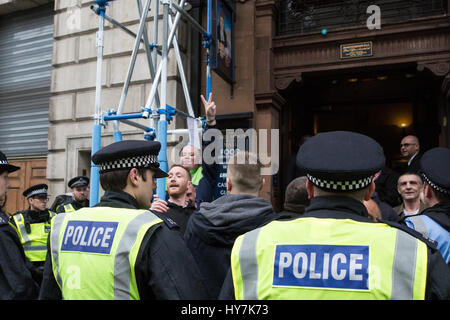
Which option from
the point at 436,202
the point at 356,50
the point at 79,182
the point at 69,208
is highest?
the point at 356,50

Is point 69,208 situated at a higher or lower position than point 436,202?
lower

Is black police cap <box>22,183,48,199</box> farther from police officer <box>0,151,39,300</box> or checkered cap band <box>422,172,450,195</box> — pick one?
checkered cap band <box>422,172,450,195</box>

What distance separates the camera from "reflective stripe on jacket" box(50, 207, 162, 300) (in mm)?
1858

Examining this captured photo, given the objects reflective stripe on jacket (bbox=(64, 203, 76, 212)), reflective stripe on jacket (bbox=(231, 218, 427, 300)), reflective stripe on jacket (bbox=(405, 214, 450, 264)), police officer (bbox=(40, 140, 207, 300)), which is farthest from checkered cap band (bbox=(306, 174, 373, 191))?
reflective stripe on jacket (bbox=(64, 203, 76, 212))

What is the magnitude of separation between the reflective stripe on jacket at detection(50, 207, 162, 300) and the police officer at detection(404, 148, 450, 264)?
1551 mm

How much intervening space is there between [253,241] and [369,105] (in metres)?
9.30

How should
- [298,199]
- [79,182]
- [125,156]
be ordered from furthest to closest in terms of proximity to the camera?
[79,182]
[298,199]
[125,156]

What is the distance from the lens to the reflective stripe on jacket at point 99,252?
6.10ft

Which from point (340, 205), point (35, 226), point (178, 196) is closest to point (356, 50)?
point (178, 196)

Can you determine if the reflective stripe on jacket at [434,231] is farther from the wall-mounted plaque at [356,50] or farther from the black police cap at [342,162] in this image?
the wall-mounted plaque at [356,50]

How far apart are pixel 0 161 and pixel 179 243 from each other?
1.56 metres

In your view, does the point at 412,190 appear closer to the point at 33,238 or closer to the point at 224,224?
the point at 224,224

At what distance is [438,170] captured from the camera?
8.11 ft

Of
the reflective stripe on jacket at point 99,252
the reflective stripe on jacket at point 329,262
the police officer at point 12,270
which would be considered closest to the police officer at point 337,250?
the reflective stripe on jacket at point 329,262
